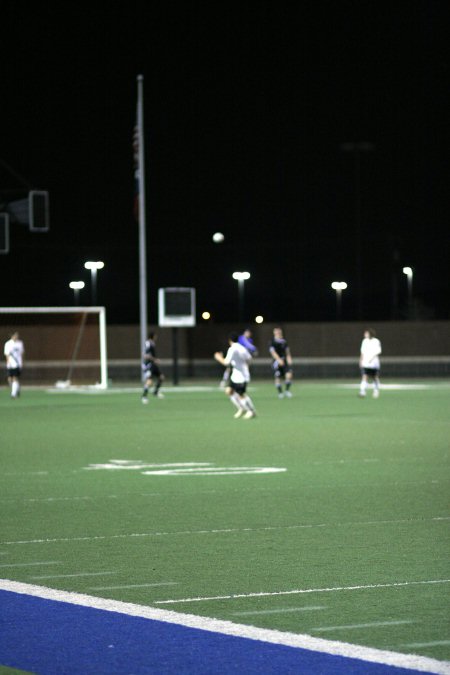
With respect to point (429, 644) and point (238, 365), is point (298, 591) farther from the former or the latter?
point (238, 365)

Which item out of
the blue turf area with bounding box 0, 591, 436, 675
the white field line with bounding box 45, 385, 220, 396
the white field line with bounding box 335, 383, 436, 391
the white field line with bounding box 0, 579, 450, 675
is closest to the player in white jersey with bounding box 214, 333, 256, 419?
the white field line with bounding box 45, 385, 220, 396

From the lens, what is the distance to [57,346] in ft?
180

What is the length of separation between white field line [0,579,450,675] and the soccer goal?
43104mm

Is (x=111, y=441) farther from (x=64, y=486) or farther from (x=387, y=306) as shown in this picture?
(x=387, y=306)

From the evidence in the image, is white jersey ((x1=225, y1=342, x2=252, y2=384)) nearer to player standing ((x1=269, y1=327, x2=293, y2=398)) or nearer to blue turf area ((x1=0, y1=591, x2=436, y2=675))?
player standing ((x1=269, y1=327, x2=293, y2=398))

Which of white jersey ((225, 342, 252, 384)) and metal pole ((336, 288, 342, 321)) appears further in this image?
metal pole ((336, 288, 342, 321))

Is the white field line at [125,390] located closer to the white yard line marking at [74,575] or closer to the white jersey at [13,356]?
the white jersey at [13,356]

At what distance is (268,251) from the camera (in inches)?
3460

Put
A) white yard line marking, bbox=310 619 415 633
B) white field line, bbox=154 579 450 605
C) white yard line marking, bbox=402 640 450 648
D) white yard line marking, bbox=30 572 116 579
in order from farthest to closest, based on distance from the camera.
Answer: white yard line marking, bbox=30 572 116 579, white field line, bbox=154 579 450 605, white yard line marking, bbox=310 619 415 633, white yard line marking, bbox=402 640 450 648

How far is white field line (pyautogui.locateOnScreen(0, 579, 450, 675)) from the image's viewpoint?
6.69m

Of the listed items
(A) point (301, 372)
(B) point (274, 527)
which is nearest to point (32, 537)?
(B) point (274, 527)

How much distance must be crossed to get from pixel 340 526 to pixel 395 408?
20.9m

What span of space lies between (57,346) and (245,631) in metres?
47.8

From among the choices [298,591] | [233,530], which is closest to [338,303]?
[233,530]
